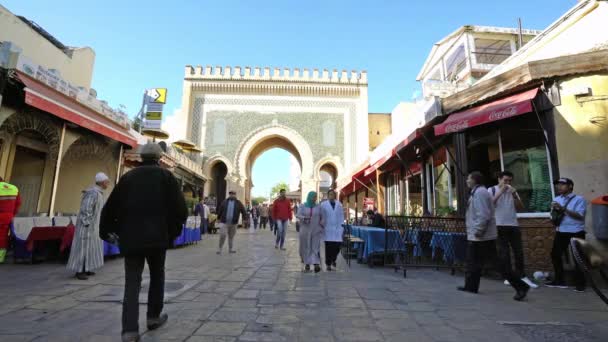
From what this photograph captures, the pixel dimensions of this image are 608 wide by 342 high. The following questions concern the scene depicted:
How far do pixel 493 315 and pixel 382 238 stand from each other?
3114 mm

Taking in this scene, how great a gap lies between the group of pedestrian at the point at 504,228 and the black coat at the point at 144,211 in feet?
11.0

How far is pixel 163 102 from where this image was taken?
1351 centimetres

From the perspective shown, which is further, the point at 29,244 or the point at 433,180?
the point at 433,180

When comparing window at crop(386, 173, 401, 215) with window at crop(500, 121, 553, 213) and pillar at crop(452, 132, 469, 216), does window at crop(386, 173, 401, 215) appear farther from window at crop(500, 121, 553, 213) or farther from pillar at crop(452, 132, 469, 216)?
window at crop(500, 121, 553, 213)

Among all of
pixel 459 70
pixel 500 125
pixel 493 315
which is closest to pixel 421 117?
pixel 500 125

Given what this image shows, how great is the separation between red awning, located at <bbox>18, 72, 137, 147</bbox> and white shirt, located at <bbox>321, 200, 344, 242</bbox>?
5.47 metres

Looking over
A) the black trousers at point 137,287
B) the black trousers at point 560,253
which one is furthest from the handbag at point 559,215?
the black trousers at point 137,287

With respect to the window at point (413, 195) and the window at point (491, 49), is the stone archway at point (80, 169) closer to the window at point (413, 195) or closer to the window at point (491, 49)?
the window at point (413, 195)

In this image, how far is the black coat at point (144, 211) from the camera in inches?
91.2

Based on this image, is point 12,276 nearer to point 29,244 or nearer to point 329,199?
point 29,244

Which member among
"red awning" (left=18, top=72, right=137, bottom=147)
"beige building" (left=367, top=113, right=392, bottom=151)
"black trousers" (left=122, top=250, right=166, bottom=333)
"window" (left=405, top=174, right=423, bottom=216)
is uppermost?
"beige building" (left=367, top=113, right=392, bottom=151)

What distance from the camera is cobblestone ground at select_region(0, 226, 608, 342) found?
2.29 m

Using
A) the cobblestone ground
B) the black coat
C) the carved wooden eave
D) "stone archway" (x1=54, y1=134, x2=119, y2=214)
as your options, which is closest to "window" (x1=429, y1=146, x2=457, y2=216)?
the carved wooden eave

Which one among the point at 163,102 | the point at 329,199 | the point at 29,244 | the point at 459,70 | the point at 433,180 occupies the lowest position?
the point at 29,244
